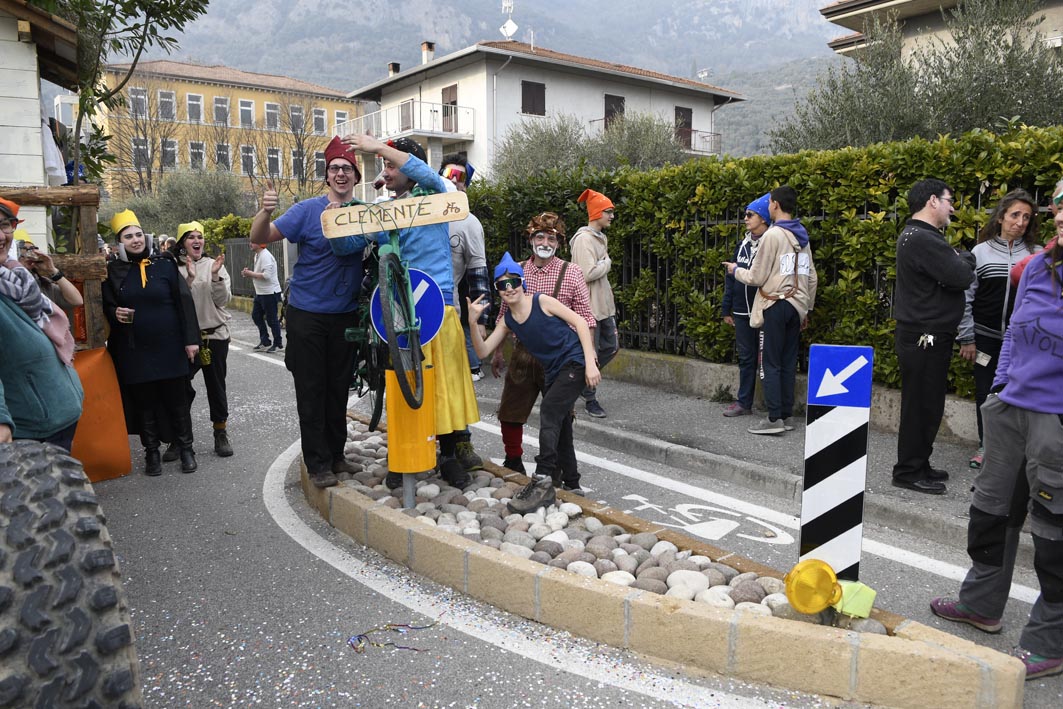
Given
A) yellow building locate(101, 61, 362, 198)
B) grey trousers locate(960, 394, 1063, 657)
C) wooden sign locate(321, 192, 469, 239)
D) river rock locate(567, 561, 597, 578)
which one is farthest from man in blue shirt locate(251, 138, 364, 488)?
yellow building locate(101, 61, 362, 198)

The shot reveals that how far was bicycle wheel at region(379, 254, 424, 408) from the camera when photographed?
4.67 m

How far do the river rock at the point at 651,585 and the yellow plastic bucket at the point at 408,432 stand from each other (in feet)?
5.06

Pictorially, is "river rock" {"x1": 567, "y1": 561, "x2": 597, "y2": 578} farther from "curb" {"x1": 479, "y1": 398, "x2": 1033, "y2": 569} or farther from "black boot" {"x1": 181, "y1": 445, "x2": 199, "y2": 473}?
"black boot" {"x1": 181, "y1": 445, "x2": 199, "y2": 473}

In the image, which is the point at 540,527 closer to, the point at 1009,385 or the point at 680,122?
the point at 1009,385

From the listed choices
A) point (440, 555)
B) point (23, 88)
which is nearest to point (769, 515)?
point (440, 555)

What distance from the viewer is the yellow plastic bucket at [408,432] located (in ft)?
15.7

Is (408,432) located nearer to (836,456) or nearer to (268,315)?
(836,456)

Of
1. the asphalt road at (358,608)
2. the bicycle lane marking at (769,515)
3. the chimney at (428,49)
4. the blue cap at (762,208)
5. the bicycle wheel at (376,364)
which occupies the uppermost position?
the chimney at (428,49)

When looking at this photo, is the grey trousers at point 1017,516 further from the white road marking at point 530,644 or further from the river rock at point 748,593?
the white road marking at point 530,644

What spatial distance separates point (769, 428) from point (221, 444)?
477 centimetres

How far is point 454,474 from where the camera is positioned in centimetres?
545

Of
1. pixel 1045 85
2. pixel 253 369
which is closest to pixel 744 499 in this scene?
pixel 253 369

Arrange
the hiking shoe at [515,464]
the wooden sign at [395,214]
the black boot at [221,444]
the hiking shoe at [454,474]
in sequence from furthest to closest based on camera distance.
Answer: the black boot at [221,444] < the hiking shoe at [515,464] < the hiking shoe at [454,474] < the wooden sign at [395,214]

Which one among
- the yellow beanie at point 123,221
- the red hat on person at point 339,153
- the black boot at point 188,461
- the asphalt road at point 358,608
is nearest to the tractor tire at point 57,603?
the asphalt road at point 358,608
